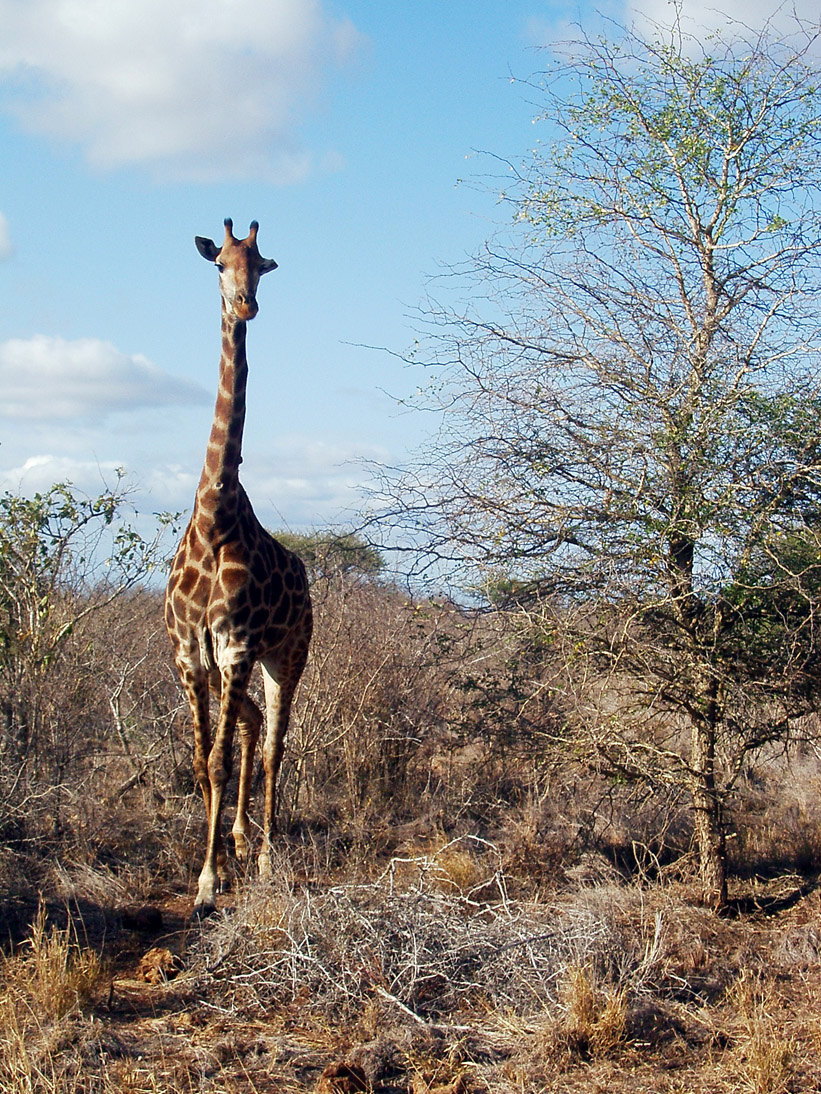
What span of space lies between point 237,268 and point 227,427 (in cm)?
103

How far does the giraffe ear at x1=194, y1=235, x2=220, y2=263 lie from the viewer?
7.21 m

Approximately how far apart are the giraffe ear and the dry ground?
3.87 meters

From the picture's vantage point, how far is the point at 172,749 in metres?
8.88

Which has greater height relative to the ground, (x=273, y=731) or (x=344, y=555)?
(x=344, y=555)

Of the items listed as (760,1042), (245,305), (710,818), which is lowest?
(760,1042)

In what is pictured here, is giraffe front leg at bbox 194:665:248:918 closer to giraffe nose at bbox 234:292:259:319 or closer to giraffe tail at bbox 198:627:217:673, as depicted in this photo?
giraffe tail at bbox 198:627:217:673

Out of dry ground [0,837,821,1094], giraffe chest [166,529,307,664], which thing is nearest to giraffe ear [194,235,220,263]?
giraffe chest [166,529,307,664]

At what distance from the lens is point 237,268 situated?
23.0 ft

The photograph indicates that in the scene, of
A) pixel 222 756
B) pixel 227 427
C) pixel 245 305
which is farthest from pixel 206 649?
pixel 245 305

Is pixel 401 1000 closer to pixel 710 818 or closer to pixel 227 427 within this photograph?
pixel 710 818

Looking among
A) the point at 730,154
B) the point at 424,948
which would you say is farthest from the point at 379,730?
the point at 730,154

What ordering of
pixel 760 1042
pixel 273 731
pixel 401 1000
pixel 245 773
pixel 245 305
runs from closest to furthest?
pixel 760 1042 < pixel 401 1000 < pixel 245 305 < pixel 245 773 < pixel 273 731

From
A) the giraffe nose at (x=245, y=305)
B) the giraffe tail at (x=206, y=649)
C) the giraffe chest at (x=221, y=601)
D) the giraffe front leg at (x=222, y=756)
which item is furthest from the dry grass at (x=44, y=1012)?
the giraffe nose at (x=245, y=305)

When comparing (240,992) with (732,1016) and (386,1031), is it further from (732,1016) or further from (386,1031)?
(732,1016)
